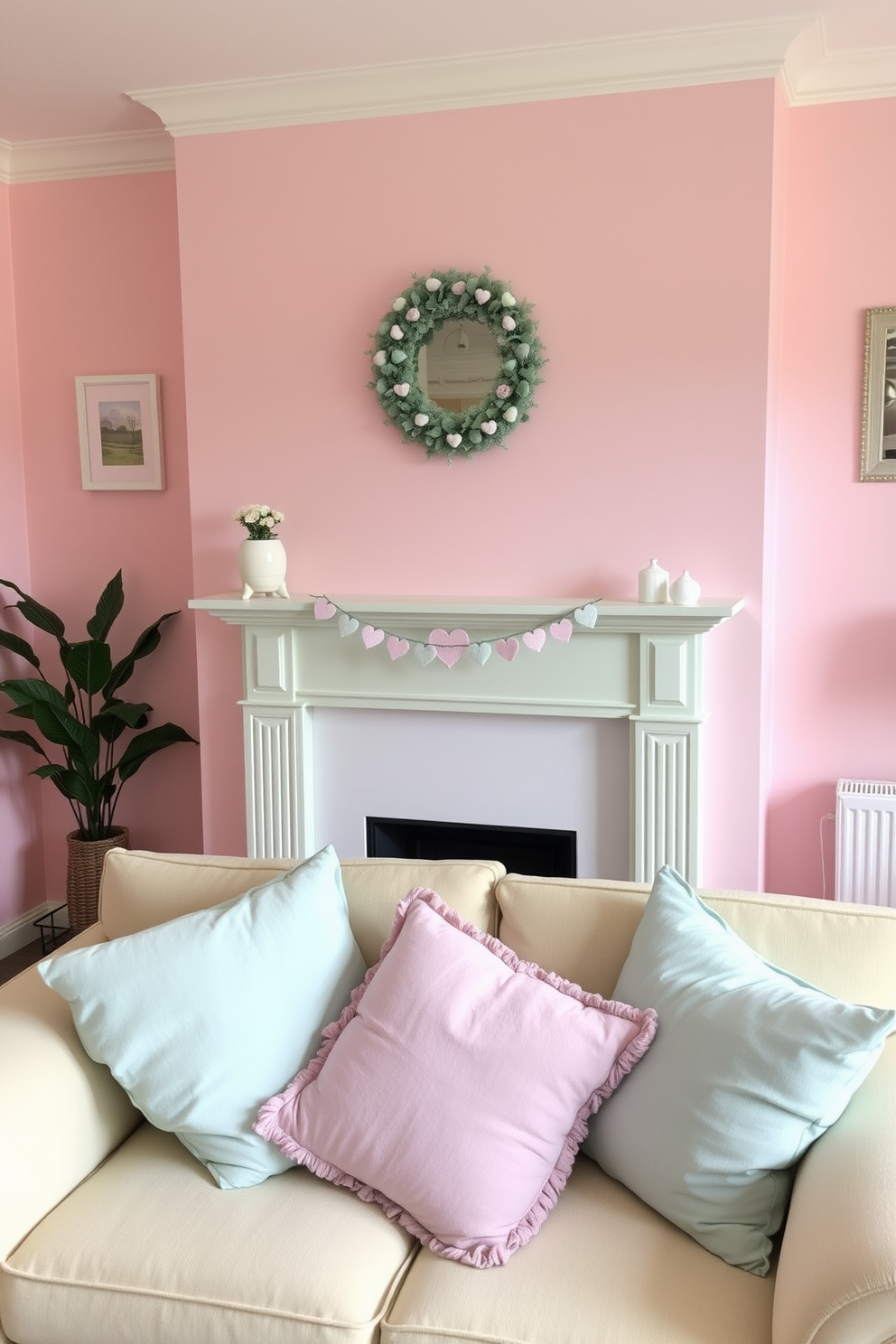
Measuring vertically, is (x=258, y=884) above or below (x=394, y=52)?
below

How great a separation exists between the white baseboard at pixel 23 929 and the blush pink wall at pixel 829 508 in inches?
96.9

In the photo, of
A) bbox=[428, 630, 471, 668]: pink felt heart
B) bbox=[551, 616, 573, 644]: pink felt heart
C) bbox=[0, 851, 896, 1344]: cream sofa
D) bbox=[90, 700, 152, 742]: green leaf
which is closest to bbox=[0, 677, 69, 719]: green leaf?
→ bbox=[90, 700, 152, 742]: green leaf

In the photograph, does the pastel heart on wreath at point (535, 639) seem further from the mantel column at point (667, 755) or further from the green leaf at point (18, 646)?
the green leaf at point (18, 646)

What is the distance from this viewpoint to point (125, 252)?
150 inches

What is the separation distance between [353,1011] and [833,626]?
202 centimetres

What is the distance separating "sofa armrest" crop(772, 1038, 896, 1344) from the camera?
1.37 m

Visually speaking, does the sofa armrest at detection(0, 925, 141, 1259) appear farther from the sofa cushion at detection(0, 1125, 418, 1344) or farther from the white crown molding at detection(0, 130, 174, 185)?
the white crown molding at detection(0, 130, 174, 185)

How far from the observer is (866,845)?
10.6 feet

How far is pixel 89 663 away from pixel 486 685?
1.27 metres

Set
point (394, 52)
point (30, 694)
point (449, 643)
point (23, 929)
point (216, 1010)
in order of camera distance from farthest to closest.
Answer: point (23, 929), point (30, 694), point (449, 643), point (394, 52), point (216, 1010)

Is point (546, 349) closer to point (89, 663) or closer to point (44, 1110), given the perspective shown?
point (89, 663)

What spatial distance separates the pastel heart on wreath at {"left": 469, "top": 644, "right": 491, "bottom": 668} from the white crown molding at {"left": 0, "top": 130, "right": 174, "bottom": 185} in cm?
185

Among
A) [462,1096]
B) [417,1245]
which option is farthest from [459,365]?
[417,1245]

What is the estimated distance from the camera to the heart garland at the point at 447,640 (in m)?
3.16
